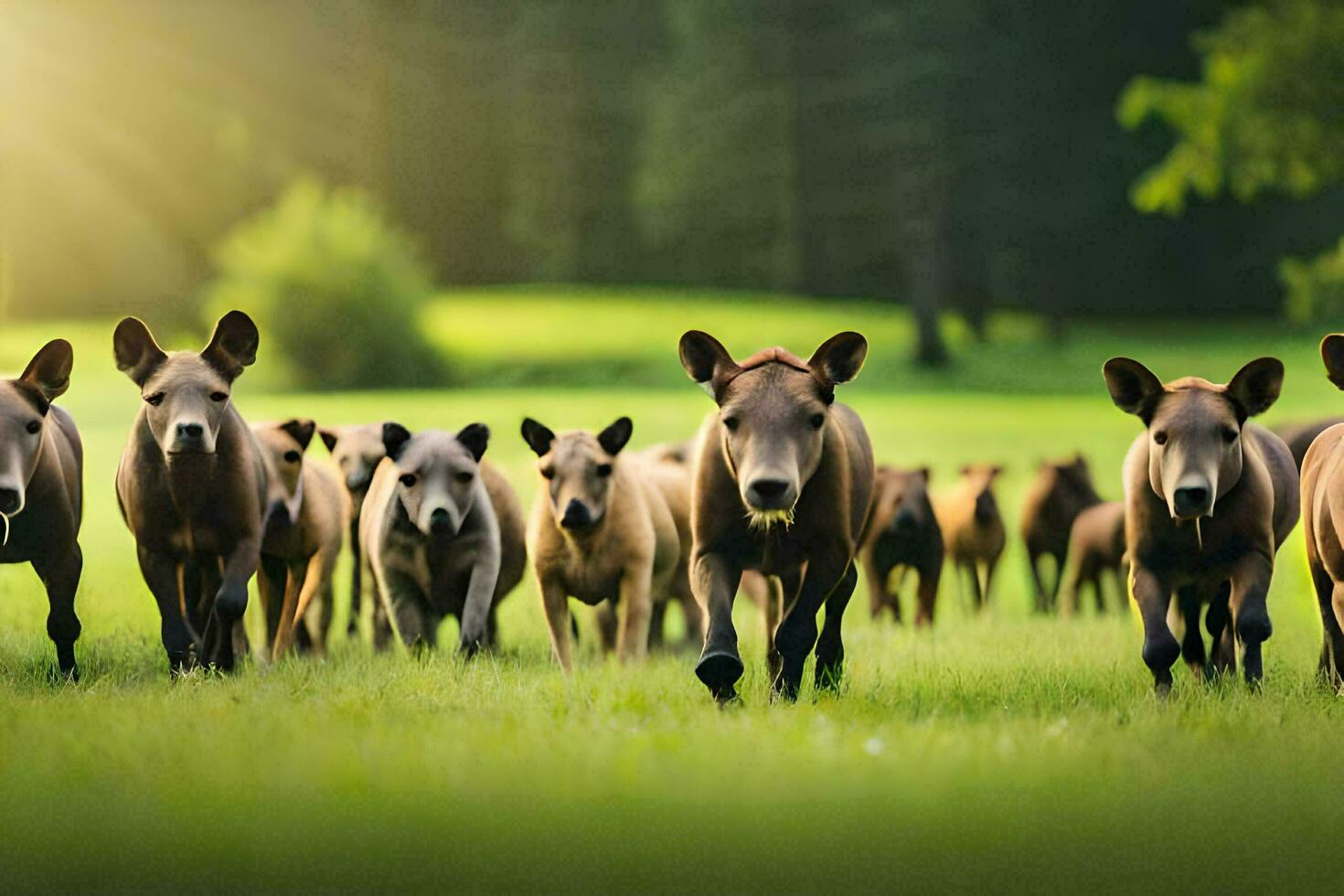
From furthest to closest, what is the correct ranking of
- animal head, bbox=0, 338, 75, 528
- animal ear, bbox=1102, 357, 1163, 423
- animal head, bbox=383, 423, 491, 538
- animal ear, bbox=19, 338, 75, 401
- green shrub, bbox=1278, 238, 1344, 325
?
green shrub, bbox=1278, 238, 1344, 325 < animal head, bbox=383, 423, 491, 538 < animal ear, bbox=19, 338, 75, 401 < animal ear, bbox=1102, 357, 1163, 423 < animal head, bbox=0, 338, 75, 528

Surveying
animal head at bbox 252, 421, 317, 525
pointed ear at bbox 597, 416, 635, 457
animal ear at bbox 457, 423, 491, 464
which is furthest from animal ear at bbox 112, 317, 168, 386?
pointed ear at bbox 597, 416, 635, 457

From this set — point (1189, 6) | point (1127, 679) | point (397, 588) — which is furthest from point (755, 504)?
point (1189, 6)

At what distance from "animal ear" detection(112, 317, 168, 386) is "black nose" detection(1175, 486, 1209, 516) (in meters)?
5.28

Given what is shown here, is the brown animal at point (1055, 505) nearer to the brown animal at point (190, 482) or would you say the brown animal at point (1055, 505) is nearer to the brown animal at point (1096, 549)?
the brown animal at point (1096, 549)

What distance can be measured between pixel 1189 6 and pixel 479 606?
4414cm

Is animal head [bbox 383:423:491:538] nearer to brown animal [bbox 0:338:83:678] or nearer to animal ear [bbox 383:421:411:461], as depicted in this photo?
animal ear [bbox 383:421:411:461]

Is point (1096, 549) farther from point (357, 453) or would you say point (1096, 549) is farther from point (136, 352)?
point (136, 352)

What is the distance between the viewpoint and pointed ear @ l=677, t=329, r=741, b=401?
7906mm

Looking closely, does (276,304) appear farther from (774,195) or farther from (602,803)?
(602,803)

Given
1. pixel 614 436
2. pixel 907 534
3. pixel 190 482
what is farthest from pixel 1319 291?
pixel 190 482

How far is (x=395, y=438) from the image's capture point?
1012 cm

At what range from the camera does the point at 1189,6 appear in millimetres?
48438

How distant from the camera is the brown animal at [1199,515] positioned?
7855mm

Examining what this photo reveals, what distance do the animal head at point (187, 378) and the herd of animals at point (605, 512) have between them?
1 cm
